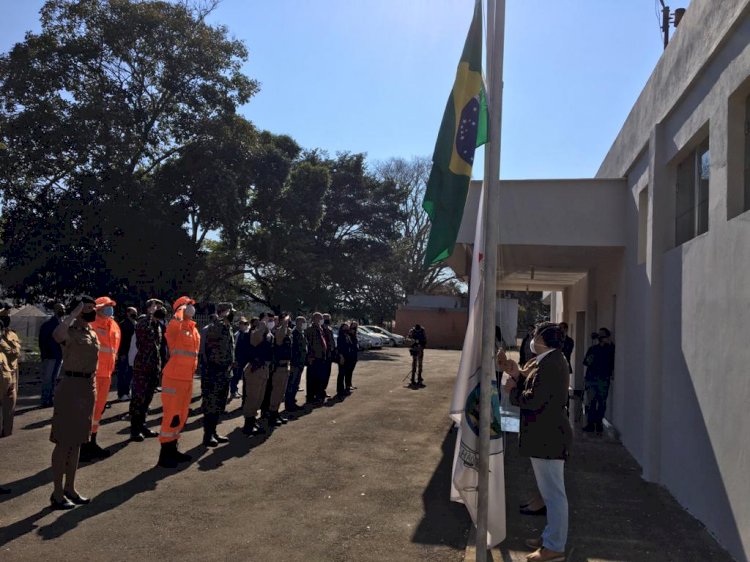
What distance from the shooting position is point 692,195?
7.90 m

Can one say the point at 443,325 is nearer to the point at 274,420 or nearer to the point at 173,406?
the point at 274,420

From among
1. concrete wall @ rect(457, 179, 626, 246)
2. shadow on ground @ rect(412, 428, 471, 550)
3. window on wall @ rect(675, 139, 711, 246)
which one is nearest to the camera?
shadow on ground @ rect(412, 428, 471, 550)

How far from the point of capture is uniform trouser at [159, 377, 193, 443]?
310 inches

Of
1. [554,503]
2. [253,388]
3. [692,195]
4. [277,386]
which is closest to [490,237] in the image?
[554,503]

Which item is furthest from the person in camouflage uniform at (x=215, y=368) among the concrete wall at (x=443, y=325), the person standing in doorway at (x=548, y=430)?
the concrete wall at (x=443, y=325)

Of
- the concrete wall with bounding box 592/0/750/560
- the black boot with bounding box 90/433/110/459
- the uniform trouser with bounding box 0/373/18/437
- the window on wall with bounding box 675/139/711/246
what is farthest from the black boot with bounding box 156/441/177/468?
the window on wall with bounding box 675/139/711/246

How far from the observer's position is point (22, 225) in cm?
2169

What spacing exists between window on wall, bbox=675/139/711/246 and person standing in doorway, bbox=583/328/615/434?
11.1ft

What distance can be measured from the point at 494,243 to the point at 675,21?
11.1 meters

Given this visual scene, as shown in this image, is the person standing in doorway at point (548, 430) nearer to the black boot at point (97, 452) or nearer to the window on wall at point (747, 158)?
the window on wall at point (747, 158)

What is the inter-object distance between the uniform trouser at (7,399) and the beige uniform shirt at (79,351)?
260 centimetres

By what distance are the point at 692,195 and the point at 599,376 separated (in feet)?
14.2

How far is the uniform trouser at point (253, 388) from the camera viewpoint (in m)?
10.2

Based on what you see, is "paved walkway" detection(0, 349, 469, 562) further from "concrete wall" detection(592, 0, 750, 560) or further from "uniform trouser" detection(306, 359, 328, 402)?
"uniform trouser" detection(306, 359, 328, 402)
